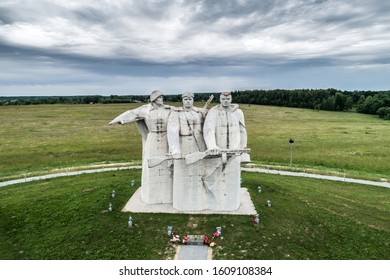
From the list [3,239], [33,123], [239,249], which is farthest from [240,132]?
[33,123]

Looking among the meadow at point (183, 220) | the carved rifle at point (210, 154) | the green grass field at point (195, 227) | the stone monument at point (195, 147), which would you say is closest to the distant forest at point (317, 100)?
the meadow at point (183, 220)

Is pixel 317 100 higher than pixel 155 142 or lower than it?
higher

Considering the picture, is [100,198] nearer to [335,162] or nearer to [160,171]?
[160,171]

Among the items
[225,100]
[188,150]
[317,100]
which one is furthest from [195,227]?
[317,100]

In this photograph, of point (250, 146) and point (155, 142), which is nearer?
point (155, 142)

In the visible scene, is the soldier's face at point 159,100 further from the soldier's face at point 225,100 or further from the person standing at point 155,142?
the soldier's face at point 225,100

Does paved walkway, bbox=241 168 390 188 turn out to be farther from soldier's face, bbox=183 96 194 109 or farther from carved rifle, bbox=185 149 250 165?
soldier's face, bbox=183 96 194 109

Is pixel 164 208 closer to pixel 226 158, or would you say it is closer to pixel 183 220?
pixel 183 220

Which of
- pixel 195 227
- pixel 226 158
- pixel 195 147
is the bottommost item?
pixel 195 227

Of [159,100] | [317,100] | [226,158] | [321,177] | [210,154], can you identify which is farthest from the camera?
[317,100]
